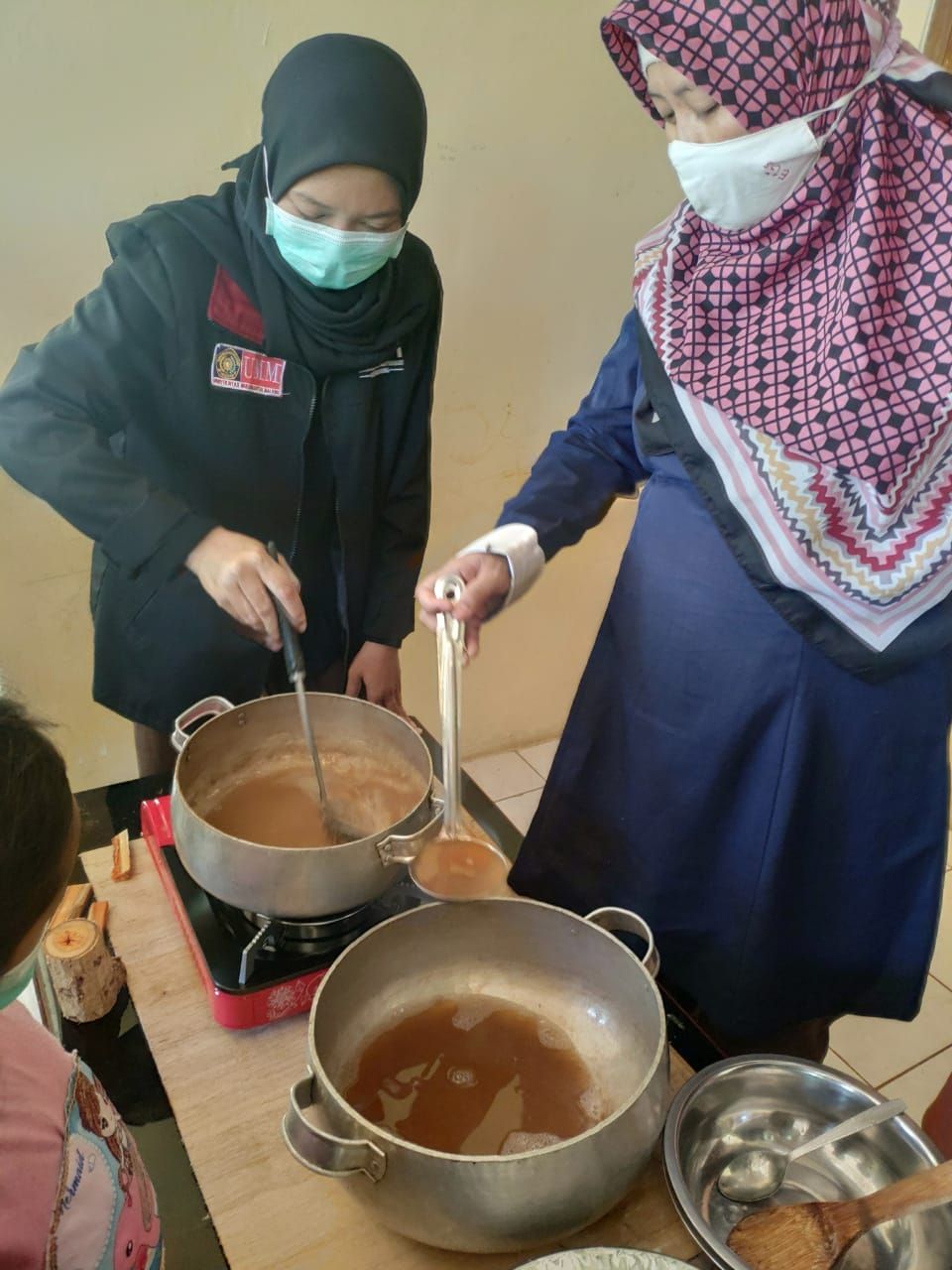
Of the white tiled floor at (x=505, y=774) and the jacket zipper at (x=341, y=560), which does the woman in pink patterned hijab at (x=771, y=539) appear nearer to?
the jacket zipper at (x=341, y=560)

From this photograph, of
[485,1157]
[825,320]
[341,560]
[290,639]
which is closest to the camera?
[485,1157]

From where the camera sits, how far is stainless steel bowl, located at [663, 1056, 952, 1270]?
0.71 metres

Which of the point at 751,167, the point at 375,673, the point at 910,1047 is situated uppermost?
the point at 751,167

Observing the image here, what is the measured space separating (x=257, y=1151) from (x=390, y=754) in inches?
15.8

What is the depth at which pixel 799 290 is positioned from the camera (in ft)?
3.06

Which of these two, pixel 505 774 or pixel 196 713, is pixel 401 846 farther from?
pixel 505 774

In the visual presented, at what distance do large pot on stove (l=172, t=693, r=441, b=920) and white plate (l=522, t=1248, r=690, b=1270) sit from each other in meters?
0.31

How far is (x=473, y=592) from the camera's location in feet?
3.28

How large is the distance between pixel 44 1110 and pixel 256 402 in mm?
903

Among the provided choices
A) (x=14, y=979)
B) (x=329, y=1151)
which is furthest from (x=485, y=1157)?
(x=14, y=979)

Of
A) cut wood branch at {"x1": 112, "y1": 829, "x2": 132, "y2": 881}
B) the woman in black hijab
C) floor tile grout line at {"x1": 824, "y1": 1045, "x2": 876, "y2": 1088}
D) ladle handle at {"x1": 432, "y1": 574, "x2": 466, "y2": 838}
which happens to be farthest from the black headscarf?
floor tile grout line at {"x1": 824, "y1": 1045, "x2": 876, "y2": 1088}

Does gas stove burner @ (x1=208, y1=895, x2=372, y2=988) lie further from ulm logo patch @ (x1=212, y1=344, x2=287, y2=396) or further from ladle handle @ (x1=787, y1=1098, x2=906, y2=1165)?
ulm logo patch @ (x1=212, y1=344, x2=287, y2=396)

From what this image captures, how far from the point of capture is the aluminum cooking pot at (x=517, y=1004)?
60 cm

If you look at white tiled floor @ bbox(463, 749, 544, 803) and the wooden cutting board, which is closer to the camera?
the wooden cutting board
